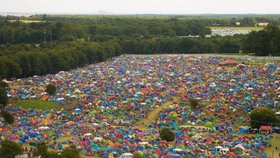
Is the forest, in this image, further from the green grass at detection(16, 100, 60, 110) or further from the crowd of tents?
the green grass at detection(16, 100, 60, 110)

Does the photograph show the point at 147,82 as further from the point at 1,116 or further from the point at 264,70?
the point at 1,116

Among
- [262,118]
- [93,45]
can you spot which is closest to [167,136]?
[262,118]

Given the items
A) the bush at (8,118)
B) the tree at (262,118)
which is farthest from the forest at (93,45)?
the tree at (262,118)

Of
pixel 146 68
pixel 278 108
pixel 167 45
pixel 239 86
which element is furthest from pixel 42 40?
pixel 278 108

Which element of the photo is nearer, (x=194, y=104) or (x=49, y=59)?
(x=194, y=104)

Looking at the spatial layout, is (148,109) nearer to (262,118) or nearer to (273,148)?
(262,118)

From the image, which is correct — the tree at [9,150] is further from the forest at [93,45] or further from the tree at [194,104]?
the forest at [93,45]
